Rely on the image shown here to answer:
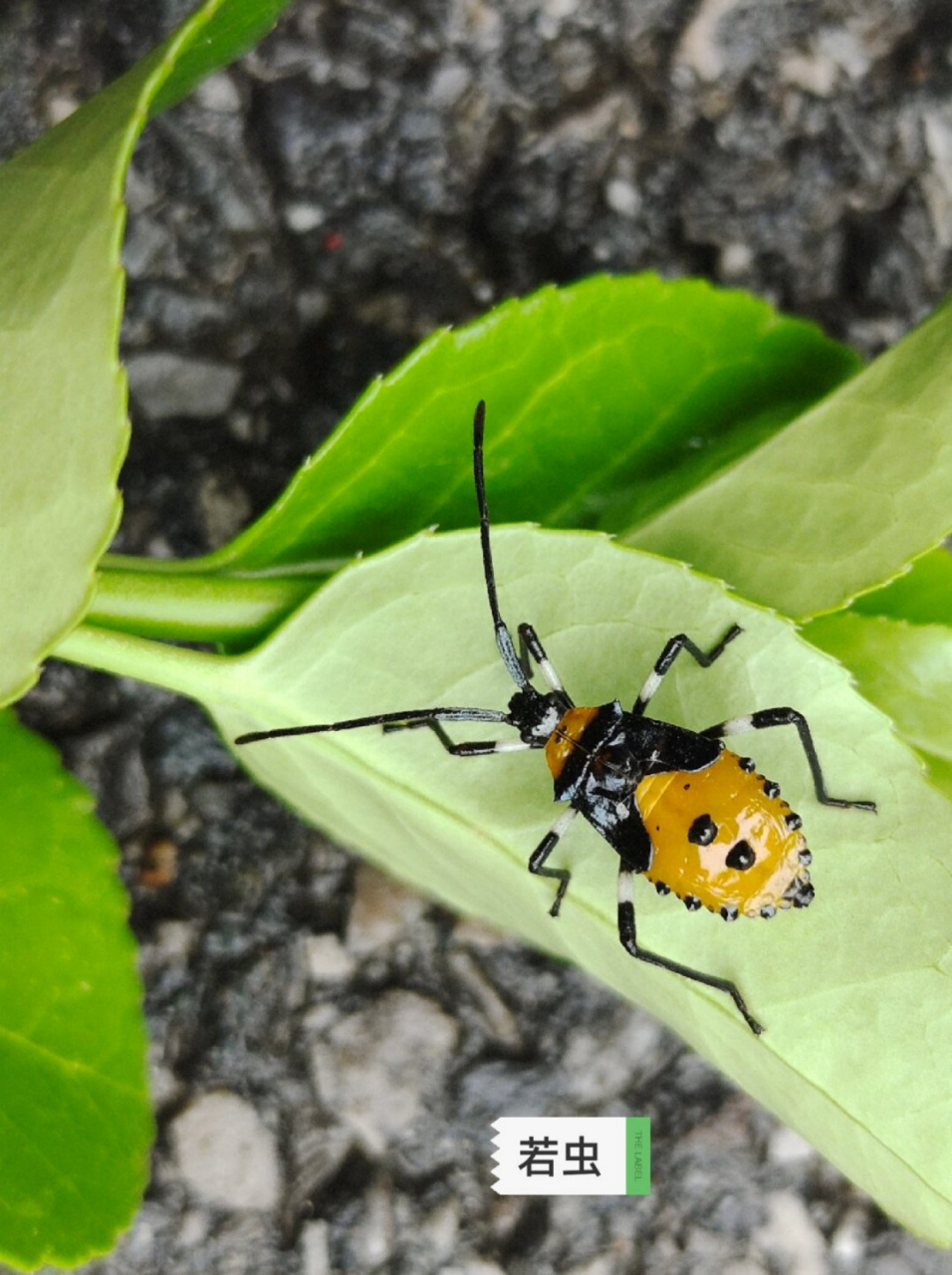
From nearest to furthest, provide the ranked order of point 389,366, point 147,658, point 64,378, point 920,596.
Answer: point 64,378
point 147,658
point 920,596
point 389,366

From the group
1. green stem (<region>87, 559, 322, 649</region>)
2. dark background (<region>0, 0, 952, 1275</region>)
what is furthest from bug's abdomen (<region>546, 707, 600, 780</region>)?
dark background (<region>0, 0, 952, 1275</region>)

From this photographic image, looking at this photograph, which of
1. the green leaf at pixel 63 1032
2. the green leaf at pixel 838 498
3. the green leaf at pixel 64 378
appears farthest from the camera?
the green leaf at pixel 63 1032

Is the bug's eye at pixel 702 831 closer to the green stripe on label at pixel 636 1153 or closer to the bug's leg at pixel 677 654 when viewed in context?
the bug's leg at pixel 677 654

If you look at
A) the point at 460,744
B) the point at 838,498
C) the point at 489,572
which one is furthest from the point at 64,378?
the point at 838,498

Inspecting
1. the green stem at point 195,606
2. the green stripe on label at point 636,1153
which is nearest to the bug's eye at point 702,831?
the green stem at point 195,606

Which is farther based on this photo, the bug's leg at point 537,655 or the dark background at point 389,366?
the dark background at point 389,366

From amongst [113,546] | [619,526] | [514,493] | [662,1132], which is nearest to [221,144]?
[113,546]

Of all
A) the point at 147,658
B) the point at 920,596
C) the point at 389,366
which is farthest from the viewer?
the point at 389,366

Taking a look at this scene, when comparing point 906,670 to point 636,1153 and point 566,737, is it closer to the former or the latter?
point 566,737

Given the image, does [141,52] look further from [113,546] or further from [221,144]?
[113,546]
